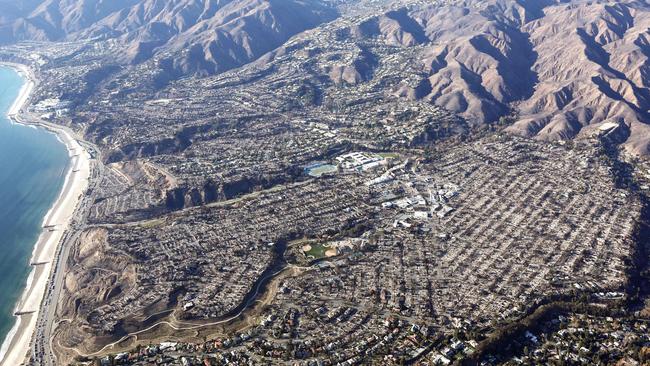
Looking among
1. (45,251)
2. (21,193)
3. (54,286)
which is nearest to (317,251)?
(54,286)

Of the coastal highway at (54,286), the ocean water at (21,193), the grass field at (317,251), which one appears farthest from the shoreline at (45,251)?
the grass field at (317,251)

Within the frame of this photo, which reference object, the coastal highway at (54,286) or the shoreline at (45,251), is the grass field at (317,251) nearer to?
the coastal highway at (54,286)

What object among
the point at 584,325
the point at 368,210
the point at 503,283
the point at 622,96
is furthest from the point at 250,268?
the point at 622,96

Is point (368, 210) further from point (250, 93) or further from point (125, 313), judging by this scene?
point (250, 93)

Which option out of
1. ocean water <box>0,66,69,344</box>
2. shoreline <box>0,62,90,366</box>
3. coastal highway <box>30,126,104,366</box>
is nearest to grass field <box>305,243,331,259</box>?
coastal highway <box>30,126,104,366</box>

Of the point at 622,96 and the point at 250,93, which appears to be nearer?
the point at 622,96

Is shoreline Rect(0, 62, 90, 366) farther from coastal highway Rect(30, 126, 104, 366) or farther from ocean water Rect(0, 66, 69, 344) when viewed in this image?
ocean water Rect(0, 66, 69, 344)
